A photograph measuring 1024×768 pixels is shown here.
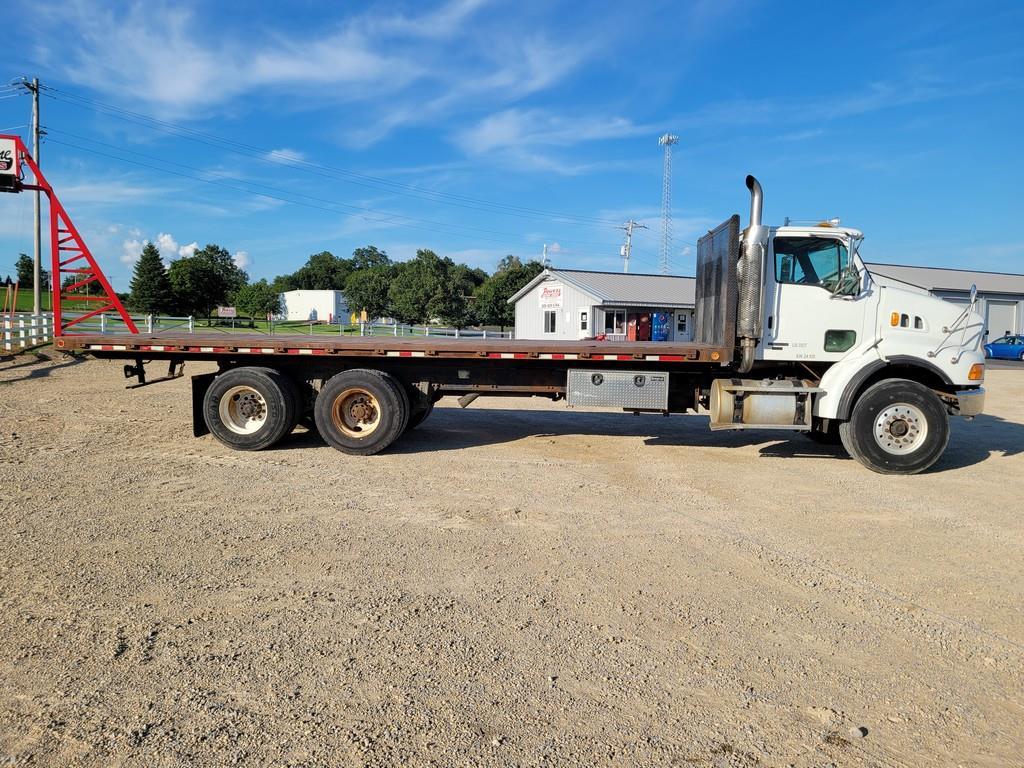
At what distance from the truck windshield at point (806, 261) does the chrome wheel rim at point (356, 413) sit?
536 cm

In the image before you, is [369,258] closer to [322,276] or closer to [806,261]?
[322,276]

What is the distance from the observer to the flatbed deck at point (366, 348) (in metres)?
8.59

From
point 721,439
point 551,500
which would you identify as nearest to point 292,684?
point 551,500

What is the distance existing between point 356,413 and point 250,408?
1.41 m

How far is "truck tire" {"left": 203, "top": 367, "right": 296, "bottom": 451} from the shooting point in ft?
28.7

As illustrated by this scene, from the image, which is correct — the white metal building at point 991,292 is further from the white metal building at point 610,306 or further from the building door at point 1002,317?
the white metal building at point 610,306

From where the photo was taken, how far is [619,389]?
8781 mm

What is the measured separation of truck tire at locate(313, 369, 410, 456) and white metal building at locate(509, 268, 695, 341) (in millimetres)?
26547

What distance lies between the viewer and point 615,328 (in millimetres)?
37625

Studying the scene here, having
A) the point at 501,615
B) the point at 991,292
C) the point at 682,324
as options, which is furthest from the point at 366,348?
the point at 991,292

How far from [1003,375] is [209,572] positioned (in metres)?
27.5

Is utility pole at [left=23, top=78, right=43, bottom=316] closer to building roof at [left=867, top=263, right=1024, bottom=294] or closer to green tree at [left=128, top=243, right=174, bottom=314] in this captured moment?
green tree at [left=128, top=243, right=174, bottom=314]

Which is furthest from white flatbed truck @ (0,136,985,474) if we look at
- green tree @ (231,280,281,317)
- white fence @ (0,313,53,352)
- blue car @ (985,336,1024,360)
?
green tree @ (231,280,281,317)

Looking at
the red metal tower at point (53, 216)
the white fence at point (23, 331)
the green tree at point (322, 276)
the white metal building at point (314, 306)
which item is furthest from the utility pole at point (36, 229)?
the green tree at point (322, 276)
